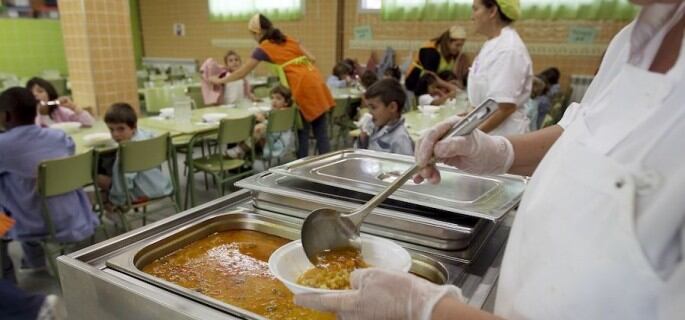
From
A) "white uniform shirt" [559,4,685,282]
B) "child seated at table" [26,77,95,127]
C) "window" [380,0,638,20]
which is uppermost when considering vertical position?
"window" [380,0,638,20]

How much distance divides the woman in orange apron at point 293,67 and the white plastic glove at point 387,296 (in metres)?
3.05

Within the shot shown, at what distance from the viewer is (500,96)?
1.94 meters

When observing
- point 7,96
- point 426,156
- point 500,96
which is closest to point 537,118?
point 500,96

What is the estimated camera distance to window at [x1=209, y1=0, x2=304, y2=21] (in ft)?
23.0

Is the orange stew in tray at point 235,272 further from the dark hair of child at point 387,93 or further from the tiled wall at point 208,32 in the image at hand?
the tiled wall at point 208,32

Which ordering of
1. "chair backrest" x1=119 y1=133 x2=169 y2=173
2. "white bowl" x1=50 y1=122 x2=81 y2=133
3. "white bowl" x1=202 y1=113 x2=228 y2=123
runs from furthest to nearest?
"white bowl" x1=202 y1=113 x2=228 y2=123 → "white bowl" x1=50 y1=122 x2=81 y2=133 → "chair backrest" x1=119 y1=133 x2=169 y2=173

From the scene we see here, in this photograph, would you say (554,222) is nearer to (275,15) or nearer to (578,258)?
(578,258)

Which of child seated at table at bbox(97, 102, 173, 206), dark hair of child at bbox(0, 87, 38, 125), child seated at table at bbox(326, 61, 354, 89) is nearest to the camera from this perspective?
dark hair of child at bbox(0, 87, 38, 125)

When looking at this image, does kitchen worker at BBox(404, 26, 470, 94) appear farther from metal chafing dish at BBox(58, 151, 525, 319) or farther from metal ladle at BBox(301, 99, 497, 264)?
metal ladle at BBox(301, 99, 497, 264)

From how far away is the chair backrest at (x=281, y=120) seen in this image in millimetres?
3326

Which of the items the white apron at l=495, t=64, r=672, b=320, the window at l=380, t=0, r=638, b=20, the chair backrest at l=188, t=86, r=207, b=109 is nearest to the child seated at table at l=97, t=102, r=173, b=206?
the chair backrest at l=188, t=86, r=207, b=109

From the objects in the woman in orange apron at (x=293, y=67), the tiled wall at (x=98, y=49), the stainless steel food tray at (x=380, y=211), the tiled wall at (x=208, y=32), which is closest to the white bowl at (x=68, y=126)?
the tiled wall at (x=98, y=49)

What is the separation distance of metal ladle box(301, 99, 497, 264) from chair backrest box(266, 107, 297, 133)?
8.14 feet

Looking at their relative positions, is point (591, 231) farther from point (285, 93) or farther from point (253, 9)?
point (253, 9)
